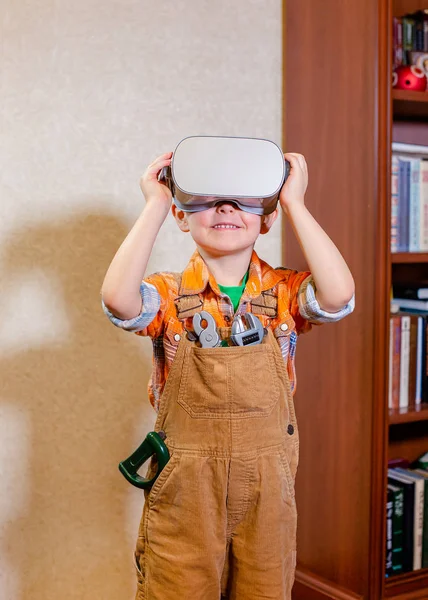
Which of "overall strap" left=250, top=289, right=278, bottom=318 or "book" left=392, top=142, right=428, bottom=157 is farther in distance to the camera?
"book" left=392, top=142, right=428, bottom=157

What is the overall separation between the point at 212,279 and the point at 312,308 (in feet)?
0.52

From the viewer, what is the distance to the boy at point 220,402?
98 centimetres

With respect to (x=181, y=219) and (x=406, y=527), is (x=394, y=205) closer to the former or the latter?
(x=181, y=219)

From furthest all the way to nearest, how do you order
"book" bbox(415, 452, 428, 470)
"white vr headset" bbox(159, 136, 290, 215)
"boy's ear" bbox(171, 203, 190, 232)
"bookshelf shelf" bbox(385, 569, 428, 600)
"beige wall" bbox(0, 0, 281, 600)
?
"book" bbox(415, 452, 428, 470), "bookshelf shelf" bbox(385, 569, 428, 600), "beige wall" bbox(0, 0, 281, 600), "boy's ear" bbox(171, 203, 190, 232), "white vr headset" bbox(159, 136, 290, 215)

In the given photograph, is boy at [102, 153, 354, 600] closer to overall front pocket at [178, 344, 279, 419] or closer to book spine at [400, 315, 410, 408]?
overall front pocket at [178, 344, 279, 419]

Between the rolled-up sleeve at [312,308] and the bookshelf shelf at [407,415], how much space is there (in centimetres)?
53

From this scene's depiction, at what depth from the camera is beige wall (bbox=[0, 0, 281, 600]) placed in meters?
1.40

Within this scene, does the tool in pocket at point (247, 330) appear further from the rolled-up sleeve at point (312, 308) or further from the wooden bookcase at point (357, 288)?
the wooden bookcase at point (357, 288)

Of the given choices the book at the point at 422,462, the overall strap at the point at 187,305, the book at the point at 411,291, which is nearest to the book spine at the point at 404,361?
the book at the point at 411,291

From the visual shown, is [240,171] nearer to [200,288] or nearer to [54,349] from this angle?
[200,288]

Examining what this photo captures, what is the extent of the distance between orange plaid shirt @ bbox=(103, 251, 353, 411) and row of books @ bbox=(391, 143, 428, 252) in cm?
52

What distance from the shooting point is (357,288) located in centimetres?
146

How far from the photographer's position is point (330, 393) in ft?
5.10

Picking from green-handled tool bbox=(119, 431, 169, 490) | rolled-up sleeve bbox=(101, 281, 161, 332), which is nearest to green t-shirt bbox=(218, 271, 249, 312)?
rolled-up sleeve bbox=(101, 281, 161, 332)
